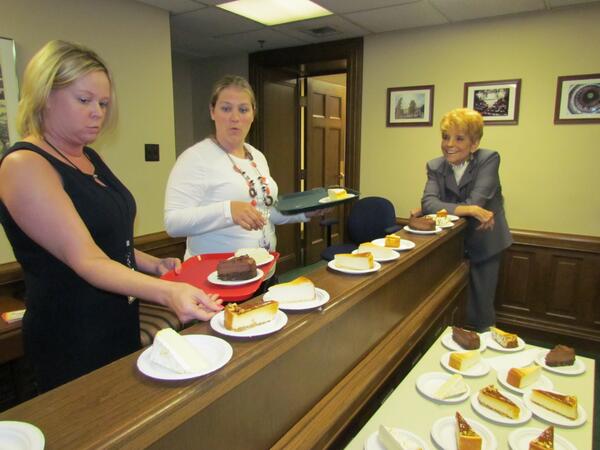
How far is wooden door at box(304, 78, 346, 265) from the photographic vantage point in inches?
209

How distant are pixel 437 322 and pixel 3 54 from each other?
9.31 feet

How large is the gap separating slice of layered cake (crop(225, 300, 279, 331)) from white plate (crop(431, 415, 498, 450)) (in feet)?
1.86

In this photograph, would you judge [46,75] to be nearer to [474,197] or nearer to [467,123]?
[467,123]

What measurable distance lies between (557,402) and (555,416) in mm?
41

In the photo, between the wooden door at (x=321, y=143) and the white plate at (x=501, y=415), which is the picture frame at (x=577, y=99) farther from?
the white plate at (x=501, y=415)

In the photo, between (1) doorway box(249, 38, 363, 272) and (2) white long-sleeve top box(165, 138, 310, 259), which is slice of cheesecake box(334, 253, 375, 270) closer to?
(2) white long-sleeve top box(165, 138, 310, 259)

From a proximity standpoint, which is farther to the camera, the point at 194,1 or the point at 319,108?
the point at 319,108

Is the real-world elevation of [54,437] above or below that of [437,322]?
above

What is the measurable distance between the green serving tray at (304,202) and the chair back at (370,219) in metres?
1.42

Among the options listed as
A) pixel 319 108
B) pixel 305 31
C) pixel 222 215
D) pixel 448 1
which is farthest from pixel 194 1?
pixel 319 108

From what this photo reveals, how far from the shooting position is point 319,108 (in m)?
5.42

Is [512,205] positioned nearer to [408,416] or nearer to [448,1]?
[448,1]

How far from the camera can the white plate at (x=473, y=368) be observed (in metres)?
1.46

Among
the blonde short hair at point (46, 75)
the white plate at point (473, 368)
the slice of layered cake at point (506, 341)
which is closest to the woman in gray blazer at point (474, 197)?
the slice of layered cake at point (506, 341)
